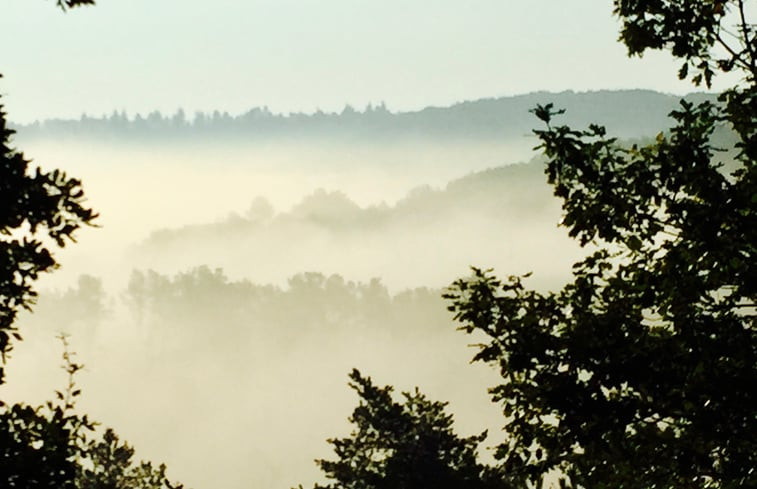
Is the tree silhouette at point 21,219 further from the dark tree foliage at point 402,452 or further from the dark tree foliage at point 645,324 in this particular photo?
the dark tree foliage at point 402,452

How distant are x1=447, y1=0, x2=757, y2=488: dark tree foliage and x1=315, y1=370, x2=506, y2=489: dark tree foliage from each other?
1486 centimetres

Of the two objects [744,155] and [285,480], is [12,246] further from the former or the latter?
[285,480]

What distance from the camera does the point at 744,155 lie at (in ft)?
26.1

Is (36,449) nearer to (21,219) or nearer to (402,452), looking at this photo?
(21,219)

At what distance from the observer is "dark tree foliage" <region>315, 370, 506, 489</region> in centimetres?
2281

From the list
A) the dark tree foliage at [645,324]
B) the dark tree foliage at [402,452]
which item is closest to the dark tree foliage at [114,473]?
the dark tree foliage at [402,452]

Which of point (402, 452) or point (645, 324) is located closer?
point (645, 324)

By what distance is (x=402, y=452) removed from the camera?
76.3ft

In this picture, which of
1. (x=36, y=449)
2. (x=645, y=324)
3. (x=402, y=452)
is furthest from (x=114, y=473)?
(x=645, y=324)

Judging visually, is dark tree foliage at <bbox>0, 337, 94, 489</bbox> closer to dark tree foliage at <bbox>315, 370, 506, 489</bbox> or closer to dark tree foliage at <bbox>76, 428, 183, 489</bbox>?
dark tree foliage at <bbox>76, 428, 183, 489</bbox>

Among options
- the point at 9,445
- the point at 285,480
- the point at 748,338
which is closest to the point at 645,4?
the point at 748,338

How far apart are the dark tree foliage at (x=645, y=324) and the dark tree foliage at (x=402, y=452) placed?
48.7ft

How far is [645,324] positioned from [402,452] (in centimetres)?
1608

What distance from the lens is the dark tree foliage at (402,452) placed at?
2281cm
